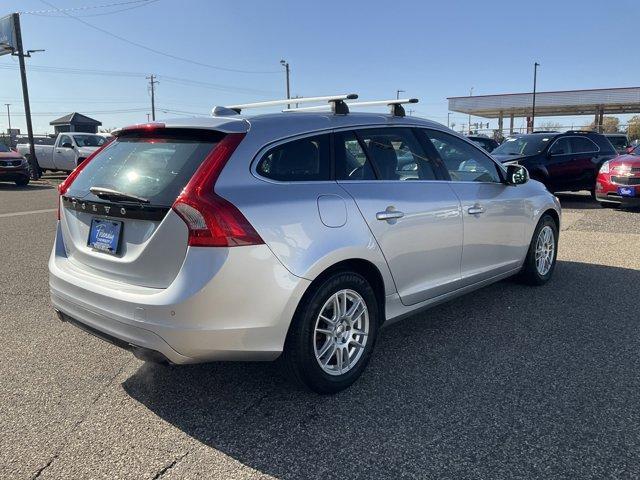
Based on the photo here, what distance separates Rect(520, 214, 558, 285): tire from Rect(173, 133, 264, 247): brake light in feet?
11.1

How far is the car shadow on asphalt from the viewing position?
8.32ft

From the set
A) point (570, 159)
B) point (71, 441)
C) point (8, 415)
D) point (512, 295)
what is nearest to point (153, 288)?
point (71, 441)

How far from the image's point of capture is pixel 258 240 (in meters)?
2.67

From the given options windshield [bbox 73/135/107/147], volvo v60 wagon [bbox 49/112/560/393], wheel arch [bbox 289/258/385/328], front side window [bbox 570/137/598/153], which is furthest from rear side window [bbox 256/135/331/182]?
windshield [bbox 73/135/107/147]

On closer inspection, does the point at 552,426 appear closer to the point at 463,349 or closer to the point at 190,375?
the point at 463,349

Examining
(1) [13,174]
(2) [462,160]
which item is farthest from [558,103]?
(2) [462,160]

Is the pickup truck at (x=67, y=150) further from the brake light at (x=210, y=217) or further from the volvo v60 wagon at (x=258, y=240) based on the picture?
the brake light at (x=210, y=217)

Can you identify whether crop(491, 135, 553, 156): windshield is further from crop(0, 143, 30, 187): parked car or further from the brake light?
crop(0, 143, 30, 187): parked car

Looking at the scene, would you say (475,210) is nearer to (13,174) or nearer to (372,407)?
(372,407)

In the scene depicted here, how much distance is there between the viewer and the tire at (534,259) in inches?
202

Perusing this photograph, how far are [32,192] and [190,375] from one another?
15563 mm

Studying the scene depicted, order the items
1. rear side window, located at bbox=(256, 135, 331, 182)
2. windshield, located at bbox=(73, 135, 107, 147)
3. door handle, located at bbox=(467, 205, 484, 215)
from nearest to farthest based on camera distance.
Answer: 1. rear side window, located at bbox=(256, 135, 331, 182)
2. door handle, located at bbox=(467, 205, 484, 215)
3. windshield, located at bbox=(73, 135, 107, 147)

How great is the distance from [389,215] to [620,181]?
29.6 feet

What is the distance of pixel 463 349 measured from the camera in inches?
151
